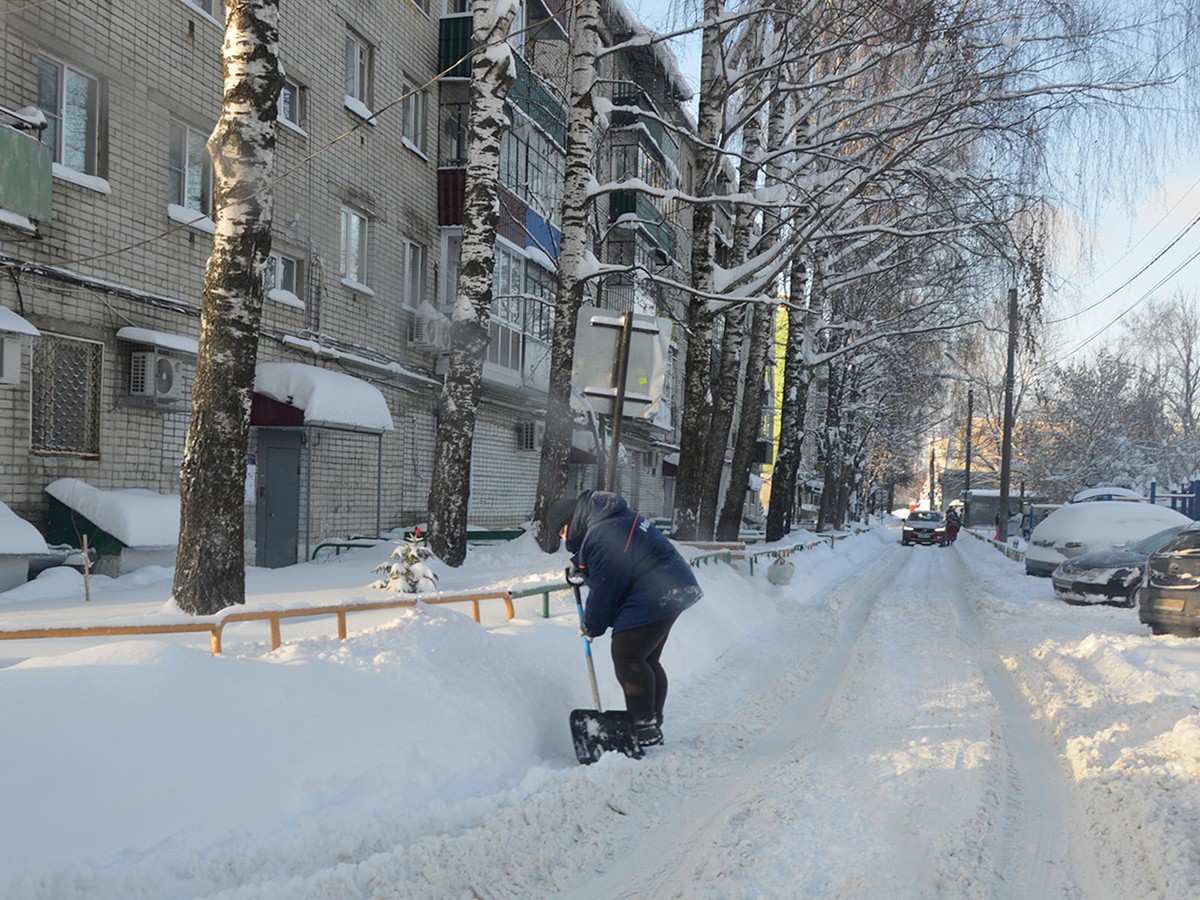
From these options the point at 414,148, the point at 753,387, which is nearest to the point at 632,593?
the point at 753,387

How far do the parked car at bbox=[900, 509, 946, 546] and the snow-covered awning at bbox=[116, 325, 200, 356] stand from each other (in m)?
36.5

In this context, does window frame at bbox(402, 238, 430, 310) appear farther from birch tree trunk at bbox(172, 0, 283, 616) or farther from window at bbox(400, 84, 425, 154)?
birch tree trunk at bbox(172, 0, 283, 616)

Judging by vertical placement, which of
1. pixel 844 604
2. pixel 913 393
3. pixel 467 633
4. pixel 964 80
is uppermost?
pixel 964 80

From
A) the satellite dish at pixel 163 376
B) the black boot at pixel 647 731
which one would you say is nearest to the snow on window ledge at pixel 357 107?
the satellite dish at pixel 163 376

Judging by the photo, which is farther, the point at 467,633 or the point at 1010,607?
the point at 1010,607

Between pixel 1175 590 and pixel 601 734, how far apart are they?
7.41 meters

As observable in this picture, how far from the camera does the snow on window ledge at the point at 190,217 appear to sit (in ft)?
41.2

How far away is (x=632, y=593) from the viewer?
5.50 metres

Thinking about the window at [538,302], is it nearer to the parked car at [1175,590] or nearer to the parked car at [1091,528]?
the parked car at [1091,528]

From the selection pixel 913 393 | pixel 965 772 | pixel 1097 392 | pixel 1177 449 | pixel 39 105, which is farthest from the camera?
pixel 1097 392

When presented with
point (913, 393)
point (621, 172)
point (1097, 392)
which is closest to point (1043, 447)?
point (1097, 392)

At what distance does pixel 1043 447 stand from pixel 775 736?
178 feet

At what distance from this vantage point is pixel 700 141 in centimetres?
1360

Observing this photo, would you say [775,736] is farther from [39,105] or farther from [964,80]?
[39,105]
